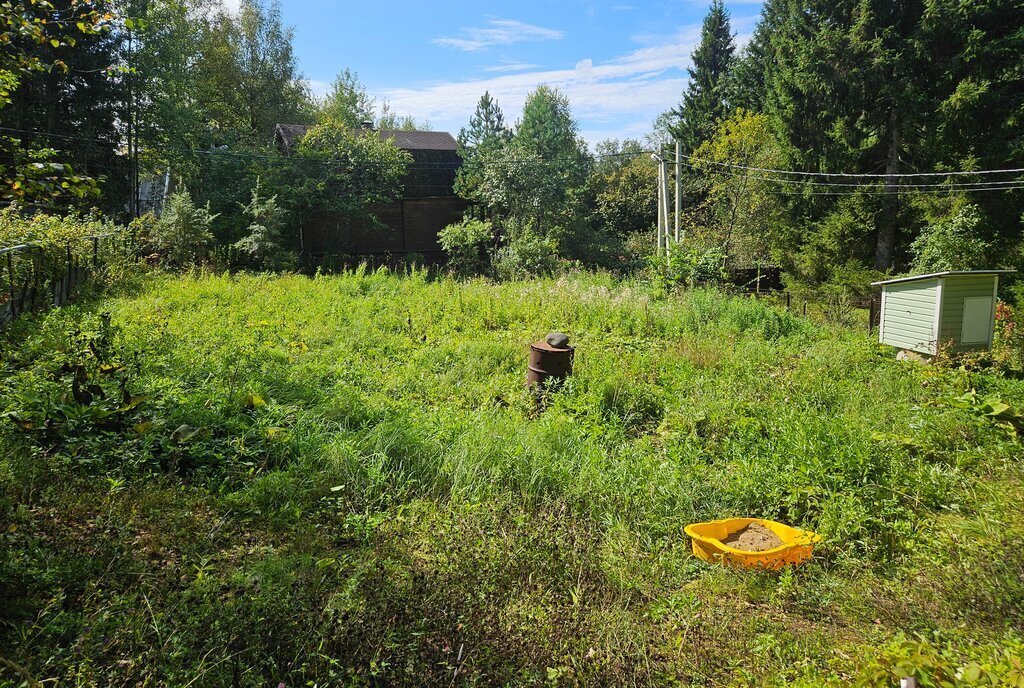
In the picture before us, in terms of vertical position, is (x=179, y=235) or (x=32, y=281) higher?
(x=179, y=235)

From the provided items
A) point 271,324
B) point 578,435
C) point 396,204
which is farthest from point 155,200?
point 578,435

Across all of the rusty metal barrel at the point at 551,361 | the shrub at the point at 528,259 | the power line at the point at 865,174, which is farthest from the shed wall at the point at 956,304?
the power line at the point at 865,174

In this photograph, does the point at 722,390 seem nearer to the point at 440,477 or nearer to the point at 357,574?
the point at 440,477

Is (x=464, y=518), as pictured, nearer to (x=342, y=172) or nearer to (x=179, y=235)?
(x=179, y=235)

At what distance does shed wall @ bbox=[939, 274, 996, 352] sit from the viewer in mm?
8180

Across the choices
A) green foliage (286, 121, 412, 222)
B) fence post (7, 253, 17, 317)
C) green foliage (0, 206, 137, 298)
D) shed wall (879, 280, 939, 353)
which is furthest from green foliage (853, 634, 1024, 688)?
green foliage (286, 121, 412, 222)

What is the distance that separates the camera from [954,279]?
8.18 m

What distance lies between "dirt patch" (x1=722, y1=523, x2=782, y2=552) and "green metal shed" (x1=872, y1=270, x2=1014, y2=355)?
5527 mm

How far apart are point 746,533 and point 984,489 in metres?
1.72

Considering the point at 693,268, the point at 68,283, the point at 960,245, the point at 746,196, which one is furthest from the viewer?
the point at 746,196

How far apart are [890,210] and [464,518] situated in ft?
60.8

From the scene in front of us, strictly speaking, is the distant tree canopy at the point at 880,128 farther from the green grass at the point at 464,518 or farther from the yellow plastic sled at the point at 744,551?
the yellow plastic sled at the point at 744,551

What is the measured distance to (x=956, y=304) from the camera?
27.1 feet

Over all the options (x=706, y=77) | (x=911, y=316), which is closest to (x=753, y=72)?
(x=706, y=77)
